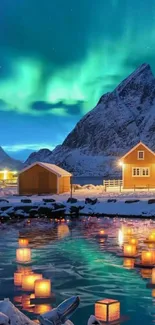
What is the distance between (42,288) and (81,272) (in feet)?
13.3

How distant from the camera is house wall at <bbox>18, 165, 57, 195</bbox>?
186ft

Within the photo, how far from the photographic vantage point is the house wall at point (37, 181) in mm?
56781

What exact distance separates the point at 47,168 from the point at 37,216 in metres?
17.3

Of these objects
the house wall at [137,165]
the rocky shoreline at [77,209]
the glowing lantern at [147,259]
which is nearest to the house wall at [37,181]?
the house wall at [137,165]

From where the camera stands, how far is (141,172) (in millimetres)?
64500

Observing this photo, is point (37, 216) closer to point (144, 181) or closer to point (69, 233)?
point (69, 233)

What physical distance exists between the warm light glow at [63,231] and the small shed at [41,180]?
23434 millimetres

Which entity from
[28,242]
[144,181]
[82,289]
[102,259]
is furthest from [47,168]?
[82,289]

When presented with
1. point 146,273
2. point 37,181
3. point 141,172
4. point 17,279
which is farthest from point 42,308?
point 141,172

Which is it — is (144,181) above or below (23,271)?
above

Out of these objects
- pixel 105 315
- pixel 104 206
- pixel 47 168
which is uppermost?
pixel 47 168

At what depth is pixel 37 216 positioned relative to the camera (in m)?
40.3

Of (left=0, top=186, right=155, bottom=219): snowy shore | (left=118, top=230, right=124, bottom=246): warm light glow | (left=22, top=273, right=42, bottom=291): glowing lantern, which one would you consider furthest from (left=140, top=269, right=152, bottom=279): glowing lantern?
(left=0, top=186, right=155, bottom=219): snowy shore

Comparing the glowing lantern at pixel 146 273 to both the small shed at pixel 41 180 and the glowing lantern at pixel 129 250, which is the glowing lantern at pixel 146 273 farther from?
the small shed at pixel 41 180
